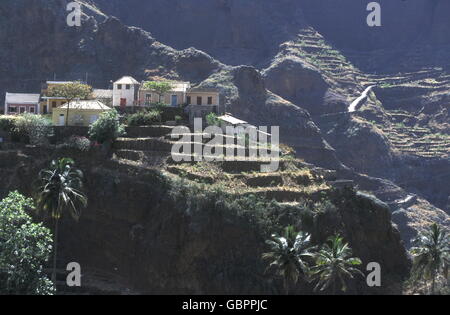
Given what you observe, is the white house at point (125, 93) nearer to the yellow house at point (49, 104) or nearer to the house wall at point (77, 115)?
the yellow house at point (49, 104)

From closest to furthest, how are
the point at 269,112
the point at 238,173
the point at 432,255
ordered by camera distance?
the point at 432,255
the point at 238,173
the point at 269,112

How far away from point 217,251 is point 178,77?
7516cm

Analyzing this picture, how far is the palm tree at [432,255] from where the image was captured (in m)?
81.7

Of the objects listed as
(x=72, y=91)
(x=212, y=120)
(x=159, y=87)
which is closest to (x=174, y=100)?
(x=159, y=87)

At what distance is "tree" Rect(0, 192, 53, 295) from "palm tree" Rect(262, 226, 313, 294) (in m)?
19.5

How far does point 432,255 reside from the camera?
81.9 meters

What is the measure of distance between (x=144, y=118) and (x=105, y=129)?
8.18 metres

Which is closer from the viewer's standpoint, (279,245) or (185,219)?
(279,245)

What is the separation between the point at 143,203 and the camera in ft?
302

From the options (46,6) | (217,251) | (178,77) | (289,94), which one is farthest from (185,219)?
(289,94)

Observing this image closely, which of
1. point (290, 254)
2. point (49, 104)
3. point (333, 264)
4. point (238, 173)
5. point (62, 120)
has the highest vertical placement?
point (49, 104)

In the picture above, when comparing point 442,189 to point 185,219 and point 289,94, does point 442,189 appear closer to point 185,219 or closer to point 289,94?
point 289,94

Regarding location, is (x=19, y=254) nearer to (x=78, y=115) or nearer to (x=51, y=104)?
(x=78, y=115)

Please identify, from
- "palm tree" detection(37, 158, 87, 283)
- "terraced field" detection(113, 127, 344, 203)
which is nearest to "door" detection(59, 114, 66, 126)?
"terraced field" detection(113, 127, 344, 203)
